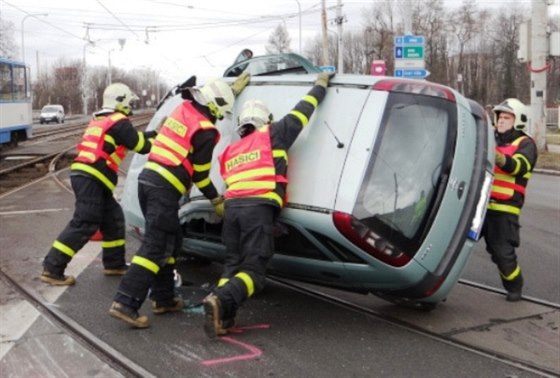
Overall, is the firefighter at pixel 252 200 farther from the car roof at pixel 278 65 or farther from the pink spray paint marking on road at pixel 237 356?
the car roof at pixel 278 65

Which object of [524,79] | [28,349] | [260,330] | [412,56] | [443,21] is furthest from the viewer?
[443,21]

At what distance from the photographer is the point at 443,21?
269 feet

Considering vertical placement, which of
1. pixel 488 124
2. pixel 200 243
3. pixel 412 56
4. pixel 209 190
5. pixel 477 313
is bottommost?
pixel 477 313

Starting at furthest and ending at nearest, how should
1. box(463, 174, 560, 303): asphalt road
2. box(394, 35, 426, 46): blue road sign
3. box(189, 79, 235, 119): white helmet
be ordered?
box(394, 35, 426, 46): blue road sign < box(463, 174, 560, 303): asphalt road < box(189, 79, 235, 119): white helmet

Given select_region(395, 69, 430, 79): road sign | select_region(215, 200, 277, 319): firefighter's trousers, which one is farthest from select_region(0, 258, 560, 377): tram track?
select_region(395, 69, 430, 79): road sign

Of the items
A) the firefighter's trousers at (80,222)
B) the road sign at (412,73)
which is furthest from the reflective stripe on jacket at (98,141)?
the road sign at (412,73)

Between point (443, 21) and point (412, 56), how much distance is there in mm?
66286

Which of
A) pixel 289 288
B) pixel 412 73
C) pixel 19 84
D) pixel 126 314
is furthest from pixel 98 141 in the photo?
pixel 19 84

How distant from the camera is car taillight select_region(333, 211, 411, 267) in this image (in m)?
4.14

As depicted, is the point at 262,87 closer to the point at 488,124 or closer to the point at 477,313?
the point at 488,124

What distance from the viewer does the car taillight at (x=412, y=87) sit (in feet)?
14.9

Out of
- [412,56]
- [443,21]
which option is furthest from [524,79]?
[412,56]

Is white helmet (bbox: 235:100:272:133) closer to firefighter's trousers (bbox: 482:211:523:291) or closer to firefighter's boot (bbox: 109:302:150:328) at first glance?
firefighter's boot (bbox: 109:302:150:328)

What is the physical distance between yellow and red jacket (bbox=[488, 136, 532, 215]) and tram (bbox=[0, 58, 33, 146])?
19211 mm
